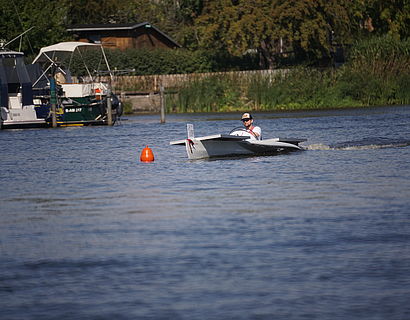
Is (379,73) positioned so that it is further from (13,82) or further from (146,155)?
(146,155)

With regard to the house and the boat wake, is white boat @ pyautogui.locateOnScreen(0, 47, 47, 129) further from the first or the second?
the house

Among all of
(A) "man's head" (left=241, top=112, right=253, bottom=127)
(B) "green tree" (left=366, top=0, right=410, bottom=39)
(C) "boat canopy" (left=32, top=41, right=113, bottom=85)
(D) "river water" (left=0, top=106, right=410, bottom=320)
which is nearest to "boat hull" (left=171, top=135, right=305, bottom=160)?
(D) "river water" (left=0, top=106, right=410, bottom=320)

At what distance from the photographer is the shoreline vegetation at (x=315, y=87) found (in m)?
61.5

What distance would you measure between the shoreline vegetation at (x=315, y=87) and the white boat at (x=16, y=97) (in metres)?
15.3

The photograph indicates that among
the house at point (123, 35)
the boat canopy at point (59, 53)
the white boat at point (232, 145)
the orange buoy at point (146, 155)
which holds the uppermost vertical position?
the house at point (123, 35)

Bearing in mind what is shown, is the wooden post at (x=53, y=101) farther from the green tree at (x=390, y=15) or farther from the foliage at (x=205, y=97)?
the green tree at (x=390, y=15)

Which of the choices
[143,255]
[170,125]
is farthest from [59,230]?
[170,125]

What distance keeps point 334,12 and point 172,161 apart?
42.1m

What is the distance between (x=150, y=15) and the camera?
314ft

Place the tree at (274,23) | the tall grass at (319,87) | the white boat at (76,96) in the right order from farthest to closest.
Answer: the tree at (274,23) → the tall grass at (319,87) → the white boat at (76,96)

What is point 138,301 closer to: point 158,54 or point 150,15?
point 158,54

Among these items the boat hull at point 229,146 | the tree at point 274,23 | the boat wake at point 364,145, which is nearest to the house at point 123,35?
the tree at point 274,23

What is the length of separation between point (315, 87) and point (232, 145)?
3550cm

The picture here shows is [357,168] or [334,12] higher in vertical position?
[334,12]
